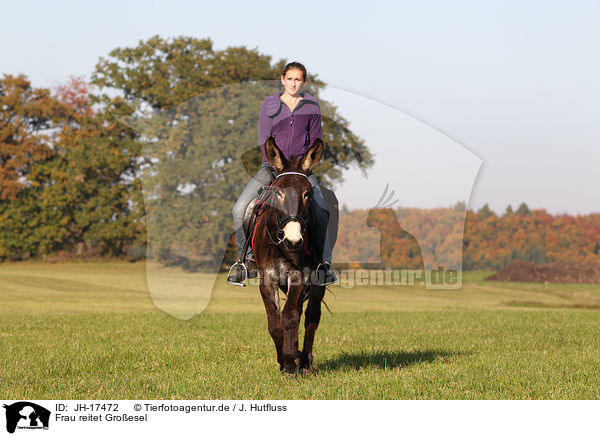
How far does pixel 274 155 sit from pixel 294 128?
0.79 metres

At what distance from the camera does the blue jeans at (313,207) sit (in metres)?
9.23

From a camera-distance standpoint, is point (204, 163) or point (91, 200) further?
point (91, 200)

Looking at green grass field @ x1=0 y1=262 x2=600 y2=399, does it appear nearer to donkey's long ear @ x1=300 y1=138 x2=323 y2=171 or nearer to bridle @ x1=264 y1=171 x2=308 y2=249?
bridle @ x1=264 y1=171 x2=308 y2=249

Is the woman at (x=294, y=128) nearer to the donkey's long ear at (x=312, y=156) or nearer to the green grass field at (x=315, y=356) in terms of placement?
the donkey's long ear at (x=312, y=156)

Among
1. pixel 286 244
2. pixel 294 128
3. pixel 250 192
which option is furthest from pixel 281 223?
pixel 294 128

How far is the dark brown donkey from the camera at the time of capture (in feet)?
27.1

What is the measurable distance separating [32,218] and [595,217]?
161 ft

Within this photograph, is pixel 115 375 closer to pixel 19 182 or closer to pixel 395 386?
pixel 395 386

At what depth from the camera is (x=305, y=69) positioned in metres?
9.39

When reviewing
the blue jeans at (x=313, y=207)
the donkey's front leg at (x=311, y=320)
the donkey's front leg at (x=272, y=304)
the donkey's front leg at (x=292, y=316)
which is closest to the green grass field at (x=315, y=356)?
the donkey's front leg at (x=311, y=320)

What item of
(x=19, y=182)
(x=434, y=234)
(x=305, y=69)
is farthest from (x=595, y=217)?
(x=19, y=182)

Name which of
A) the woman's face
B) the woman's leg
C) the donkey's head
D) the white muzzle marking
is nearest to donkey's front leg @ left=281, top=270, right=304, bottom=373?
the donkey's head
